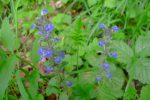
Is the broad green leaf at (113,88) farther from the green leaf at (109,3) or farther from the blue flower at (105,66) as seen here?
the green leaf at (109,3)

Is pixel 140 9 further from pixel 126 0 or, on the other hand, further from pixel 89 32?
pixel 89 32

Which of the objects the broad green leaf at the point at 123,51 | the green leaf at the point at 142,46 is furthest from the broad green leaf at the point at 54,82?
the green leaf at the point at 142,46

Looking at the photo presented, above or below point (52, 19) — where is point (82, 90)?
below

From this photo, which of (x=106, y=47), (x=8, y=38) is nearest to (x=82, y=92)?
(x=106, y=47)

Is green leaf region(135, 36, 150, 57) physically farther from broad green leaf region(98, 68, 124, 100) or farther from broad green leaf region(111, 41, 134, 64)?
broad green leaf region(98, 68, 124, 100)

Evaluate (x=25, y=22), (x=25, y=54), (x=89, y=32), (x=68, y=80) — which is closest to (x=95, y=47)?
(x=89, y=32)
